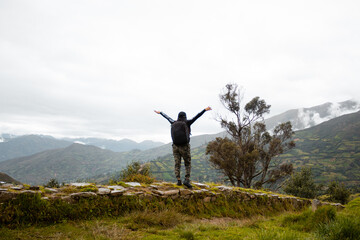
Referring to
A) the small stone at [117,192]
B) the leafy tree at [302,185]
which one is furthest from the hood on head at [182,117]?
the leafy tree at [302,185]

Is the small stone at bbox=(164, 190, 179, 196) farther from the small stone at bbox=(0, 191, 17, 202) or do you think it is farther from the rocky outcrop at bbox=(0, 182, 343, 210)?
the small stone at bbox=(0, 191, 17, 202)

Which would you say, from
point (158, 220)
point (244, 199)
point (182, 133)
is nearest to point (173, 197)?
point (158, 220)

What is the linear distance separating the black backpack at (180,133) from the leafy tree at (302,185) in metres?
23.0

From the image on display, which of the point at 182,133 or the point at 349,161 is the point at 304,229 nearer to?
the point at 182,133

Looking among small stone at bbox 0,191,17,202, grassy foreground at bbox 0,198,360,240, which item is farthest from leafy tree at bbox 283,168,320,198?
small stone at bbox 0,191,17,202

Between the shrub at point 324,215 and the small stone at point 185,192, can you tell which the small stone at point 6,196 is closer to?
the small stone at point 185,192

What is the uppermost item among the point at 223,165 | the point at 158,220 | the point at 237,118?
the point at 237,118

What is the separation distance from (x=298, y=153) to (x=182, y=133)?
9050 inches

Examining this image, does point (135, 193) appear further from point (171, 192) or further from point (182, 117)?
point (182, 117)

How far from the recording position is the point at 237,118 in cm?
2409

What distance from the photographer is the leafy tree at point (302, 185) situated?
23295 mm

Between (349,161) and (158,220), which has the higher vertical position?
(158,220)

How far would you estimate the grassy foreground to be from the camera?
142 inches

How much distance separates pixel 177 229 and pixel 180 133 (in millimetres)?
3343
